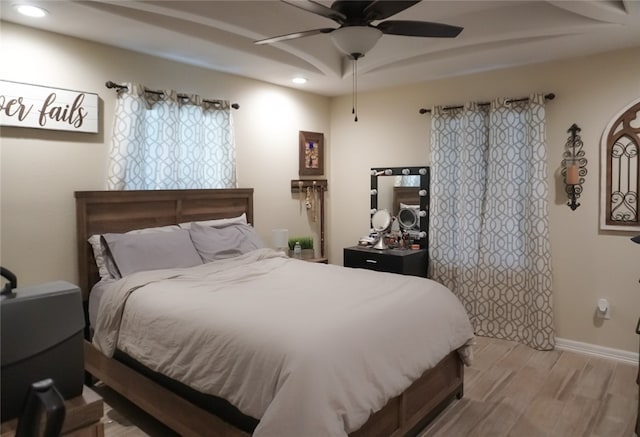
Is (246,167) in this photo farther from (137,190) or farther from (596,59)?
(596,59)

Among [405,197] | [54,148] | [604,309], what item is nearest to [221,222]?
[54,148]

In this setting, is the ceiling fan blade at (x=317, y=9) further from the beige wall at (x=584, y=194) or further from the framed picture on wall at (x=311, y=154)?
the framed picture on wall at (x=311, y=154)

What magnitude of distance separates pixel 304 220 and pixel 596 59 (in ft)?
10.3

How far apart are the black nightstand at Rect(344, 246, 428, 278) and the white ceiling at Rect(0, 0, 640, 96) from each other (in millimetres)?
1747

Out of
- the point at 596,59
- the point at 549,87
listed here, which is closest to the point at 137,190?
the point at 549,87

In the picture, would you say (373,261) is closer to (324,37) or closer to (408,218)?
(408,218)

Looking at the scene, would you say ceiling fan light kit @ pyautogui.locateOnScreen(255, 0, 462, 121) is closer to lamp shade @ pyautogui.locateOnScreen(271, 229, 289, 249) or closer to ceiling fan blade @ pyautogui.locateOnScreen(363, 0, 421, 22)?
ceiling fan blade @ pyautogui.locateOnScreen(363, 0, 421, 22)

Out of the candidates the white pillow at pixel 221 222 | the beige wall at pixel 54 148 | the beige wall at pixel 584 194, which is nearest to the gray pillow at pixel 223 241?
the white pillow at pixel 221 222

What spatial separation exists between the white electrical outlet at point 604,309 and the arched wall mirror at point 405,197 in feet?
5.18

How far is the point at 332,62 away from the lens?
3.98 m

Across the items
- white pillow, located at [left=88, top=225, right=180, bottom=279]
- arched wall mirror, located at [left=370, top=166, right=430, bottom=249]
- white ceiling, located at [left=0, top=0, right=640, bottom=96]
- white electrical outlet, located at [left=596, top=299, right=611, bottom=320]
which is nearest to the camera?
white ceiling, located at [left=0, top=0, right=640, bottom=96]

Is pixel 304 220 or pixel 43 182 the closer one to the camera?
pixel 43 182

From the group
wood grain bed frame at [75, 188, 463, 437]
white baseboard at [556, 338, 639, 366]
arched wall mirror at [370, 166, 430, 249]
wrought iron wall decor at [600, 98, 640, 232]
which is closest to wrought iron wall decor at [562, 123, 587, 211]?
wrought iron wall decor at [600, 98, 640, 232]

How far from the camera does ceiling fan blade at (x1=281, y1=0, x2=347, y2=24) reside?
1996mm
